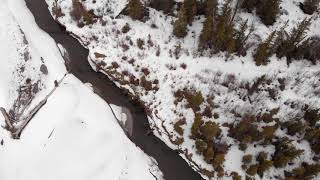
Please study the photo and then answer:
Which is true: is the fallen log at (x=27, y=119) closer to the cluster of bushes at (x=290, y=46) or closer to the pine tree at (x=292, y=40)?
the cluster of bushes at (x=290, y=46)

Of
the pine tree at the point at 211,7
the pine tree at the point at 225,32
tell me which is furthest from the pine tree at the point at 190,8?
the pine tree at the point at 225,32

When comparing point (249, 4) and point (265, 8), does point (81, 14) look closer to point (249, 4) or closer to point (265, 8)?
point (249, 4)

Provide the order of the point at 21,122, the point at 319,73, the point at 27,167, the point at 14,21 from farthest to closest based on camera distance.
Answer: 1. the point at 14,21
2. the point at 319,73
3. the point at 21,122
4. the point at 27,167

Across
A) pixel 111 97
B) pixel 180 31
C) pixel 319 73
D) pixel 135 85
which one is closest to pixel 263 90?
pixel 319 73

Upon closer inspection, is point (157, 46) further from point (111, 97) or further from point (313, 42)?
point (313, 42)

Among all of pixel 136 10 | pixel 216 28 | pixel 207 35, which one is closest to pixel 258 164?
pixel 207 35
